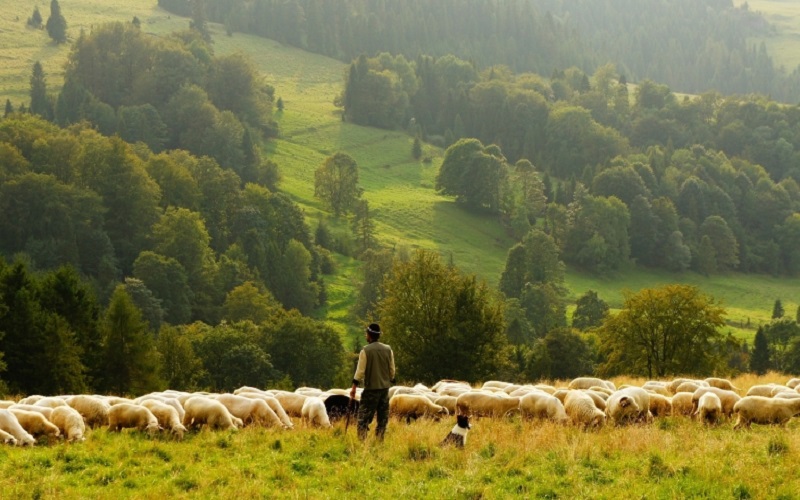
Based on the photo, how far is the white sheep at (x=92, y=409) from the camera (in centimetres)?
2362

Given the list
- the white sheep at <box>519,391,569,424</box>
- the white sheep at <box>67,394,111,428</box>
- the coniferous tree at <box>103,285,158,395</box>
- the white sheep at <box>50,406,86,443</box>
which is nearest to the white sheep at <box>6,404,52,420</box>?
the white sheep at <box>50,406,86,443</box>

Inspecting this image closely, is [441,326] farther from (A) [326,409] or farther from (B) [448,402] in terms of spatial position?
(A) [326,409]

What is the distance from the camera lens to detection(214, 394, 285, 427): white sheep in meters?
24.1

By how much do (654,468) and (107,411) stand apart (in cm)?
1296

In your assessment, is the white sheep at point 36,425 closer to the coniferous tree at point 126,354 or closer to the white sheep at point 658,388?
the white sheep at point 658,388

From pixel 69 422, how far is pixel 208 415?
10.2 feet

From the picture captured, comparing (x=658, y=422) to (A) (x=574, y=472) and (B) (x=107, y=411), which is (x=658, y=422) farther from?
Answer: (B) (x=107, y=411)

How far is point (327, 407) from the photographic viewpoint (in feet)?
85.4

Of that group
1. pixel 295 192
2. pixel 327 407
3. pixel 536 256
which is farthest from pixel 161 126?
pixel 327 407

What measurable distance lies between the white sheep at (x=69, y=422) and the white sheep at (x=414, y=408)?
821 cm

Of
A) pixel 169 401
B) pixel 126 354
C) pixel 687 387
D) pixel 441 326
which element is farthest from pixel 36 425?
pixel 126 354

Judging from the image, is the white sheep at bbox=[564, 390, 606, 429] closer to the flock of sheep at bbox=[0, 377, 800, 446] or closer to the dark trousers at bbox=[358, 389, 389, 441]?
the flock of sheep at bbox=[0, 377, 800, 446]

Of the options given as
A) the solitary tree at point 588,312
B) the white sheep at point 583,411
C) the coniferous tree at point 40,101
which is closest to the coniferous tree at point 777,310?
the solitary tree at point 588,312

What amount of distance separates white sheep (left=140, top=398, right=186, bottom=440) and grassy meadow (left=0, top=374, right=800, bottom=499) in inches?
13.9
